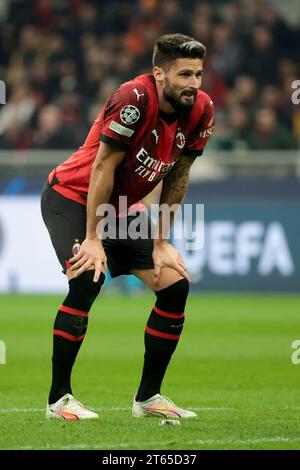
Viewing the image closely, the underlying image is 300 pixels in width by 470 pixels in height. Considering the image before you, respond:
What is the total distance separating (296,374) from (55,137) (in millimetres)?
10092

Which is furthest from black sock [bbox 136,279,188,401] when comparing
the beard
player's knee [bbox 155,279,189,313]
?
the beard

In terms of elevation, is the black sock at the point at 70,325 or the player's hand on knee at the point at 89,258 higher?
the player's hand on knee at the point at 89,258

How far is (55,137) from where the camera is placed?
19.0 meters

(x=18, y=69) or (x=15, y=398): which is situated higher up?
(x=18, y=69)

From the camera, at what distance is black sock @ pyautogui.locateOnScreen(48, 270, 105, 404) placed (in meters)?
6.83

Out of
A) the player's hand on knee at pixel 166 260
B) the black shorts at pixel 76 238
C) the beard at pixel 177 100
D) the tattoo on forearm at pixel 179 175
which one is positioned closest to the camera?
the beard at pixel 177 100

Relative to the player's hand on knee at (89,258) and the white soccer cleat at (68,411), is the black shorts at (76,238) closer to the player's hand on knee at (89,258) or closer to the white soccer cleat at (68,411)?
the player's hand on knee at (89,258)

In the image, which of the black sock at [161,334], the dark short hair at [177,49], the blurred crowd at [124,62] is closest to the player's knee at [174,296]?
the black sock at [161,334]

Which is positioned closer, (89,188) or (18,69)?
(89,188)

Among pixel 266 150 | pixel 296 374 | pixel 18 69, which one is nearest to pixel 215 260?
pixel 266 150

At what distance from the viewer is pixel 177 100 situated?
6.80 m

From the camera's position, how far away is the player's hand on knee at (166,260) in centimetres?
710

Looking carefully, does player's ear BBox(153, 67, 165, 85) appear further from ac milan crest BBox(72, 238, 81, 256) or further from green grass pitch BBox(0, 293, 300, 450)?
green grass pitch BBox(0, 293, 300, 450)
